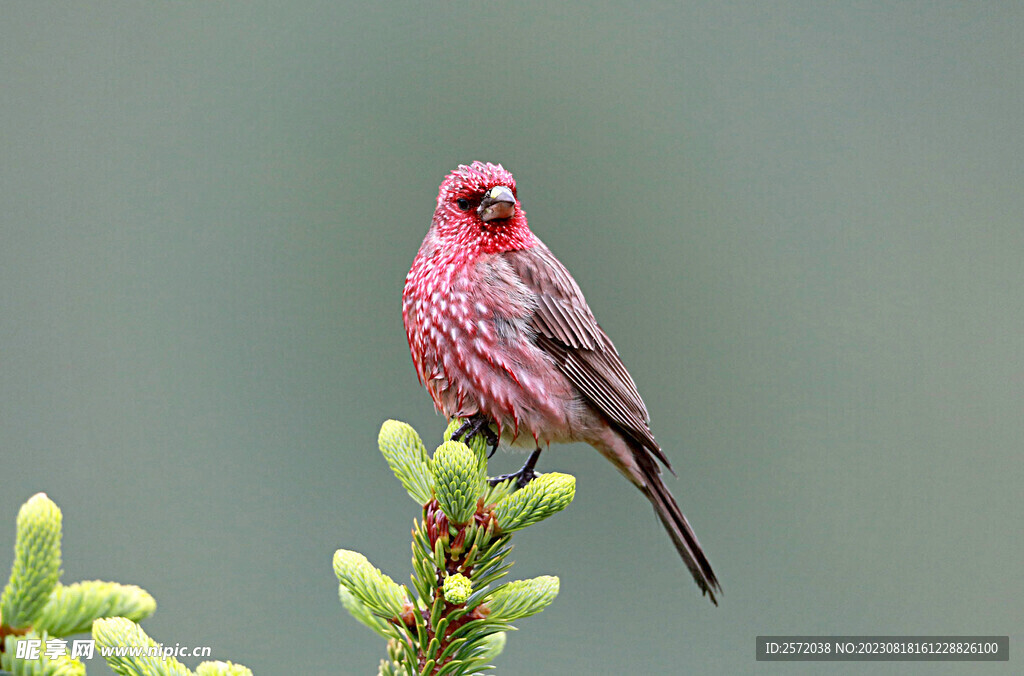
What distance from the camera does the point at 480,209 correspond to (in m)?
3.30

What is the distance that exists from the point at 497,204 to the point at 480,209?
77 mm

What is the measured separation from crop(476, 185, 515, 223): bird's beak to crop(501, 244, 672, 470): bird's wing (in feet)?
0.55

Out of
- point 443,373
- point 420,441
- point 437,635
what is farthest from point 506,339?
point 437,635

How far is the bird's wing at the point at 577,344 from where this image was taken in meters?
3.37

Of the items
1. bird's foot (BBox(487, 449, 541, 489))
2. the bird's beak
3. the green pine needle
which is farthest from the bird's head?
the green pine needle

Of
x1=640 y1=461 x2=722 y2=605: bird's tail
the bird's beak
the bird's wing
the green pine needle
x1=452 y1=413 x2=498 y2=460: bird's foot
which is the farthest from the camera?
x1=640 y1=461 x2=722 y2=605: bird's tail

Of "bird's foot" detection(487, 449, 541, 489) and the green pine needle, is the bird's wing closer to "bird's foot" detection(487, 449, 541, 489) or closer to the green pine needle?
"bird's foot" detection(487, 449, 541, 489)

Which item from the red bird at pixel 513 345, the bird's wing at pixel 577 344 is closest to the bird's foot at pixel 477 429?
the red bird at pixel 513 345

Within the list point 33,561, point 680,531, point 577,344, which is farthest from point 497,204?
point 33,561

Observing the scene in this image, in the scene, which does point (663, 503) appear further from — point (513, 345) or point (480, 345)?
point (480, 345)

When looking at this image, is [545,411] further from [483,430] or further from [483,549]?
[483,549]

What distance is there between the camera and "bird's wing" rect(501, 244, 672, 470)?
11.1 feet

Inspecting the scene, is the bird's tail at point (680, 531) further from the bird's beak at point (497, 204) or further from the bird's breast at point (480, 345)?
the bird's beak at point (497, 204)

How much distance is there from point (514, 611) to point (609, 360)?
167 centimetres
